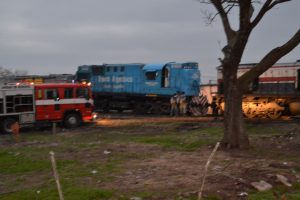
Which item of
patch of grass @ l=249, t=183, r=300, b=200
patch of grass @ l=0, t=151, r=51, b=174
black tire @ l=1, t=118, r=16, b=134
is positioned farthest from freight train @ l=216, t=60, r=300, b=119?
patch of grass @ l=249, t=183, r=300, b=200

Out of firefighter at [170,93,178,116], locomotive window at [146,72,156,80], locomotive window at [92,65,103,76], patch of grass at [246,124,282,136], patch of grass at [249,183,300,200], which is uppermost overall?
locomotive window at [92,65,103,76]

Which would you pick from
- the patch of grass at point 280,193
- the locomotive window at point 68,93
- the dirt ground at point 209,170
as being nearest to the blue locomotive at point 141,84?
the locomotive window at point 68,93

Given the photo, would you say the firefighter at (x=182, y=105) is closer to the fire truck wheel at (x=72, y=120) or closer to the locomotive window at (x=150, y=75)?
the locomotive window at (x=150, y=75)

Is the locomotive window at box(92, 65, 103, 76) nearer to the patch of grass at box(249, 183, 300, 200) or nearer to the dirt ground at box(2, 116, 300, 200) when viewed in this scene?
the dirt ground at box(2, 116, 300, 200)

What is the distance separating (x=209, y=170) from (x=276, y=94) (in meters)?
20.6

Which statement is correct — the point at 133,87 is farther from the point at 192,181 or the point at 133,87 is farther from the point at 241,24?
the point at 192,181

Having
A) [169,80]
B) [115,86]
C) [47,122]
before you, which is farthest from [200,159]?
[115,86]

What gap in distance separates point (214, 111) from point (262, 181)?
24590mm

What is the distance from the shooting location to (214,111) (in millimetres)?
36219

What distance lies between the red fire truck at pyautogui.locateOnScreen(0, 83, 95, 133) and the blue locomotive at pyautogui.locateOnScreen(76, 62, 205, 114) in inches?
389

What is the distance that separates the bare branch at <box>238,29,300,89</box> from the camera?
16.7 m

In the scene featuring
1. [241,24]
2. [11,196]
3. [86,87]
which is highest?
[241,24]

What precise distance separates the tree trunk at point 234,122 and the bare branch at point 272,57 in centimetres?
36

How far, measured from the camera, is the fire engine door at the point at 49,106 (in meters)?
31.3
